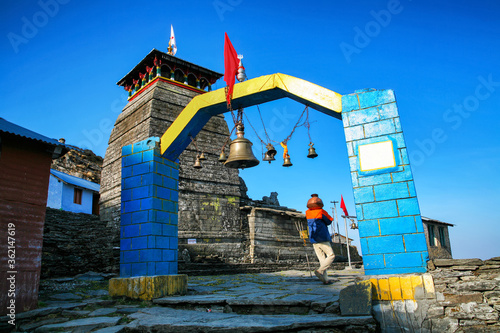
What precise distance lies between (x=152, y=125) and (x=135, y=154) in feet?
37.4

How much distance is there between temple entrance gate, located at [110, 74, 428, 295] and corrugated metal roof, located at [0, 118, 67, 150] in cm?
153

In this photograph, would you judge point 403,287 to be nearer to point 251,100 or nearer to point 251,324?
point 251,324

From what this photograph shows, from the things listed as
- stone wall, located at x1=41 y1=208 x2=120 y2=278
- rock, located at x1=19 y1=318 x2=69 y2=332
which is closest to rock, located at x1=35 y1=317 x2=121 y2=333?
rock, located at x1=19 y1=318 x2=69 y2=332

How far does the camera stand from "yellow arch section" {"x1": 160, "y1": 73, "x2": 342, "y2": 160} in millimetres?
5660

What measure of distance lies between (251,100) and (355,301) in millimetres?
3889

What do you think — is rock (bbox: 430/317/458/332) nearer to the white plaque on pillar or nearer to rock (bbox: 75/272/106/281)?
the white plaque on pillar

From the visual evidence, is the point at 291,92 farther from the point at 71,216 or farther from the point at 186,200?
the point at 71,216

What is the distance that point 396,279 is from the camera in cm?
450

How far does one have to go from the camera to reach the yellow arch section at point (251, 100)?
223 inches

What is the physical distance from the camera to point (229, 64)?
6574 mm

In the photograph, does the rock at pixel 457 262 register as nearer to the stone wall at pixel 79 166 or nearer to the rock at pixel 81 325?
the rock at pixel 81 325

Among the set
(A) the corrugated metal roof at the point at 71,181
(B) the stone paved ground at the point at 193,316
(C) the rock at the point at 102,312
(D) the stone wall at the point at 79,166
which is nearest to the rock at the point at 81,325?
(B) the stone paved ground at the point at 193,316

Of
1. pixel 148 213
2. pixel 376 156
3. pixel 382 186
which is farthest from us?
pixel 148 213

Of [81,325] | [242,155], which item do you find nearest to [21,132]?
[81,325]
